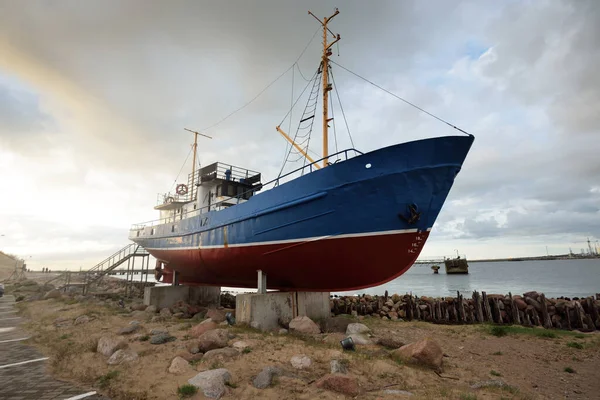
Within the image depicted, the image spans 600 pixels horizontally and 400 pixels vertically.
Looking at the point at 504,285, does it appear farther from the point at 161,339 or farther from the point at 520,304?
the point at 161,339

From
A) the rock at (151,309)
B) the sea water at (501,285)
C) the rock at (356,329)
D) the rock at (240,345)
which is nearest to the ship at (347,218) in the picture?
the rock at (356,329)

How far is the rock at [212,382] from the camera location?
515 centimetres

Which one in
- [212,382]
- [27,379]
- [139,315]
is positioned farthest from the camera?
[139,315]

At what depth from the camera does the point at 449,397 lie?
5023 mm

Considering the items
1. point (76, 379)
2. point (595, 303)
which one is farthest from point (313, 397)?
point (595, 303)

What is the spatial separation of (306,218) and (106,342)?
6.54 m

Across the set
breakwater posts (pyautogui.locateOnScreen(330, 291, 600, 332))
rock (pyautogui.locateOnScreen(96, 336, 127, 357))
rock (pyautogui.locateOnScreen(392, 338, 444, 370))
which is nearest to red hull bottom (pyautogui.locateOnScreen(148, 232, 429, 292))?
rock (pyautogui.locateOnScreen(392, 338, 444, 370))

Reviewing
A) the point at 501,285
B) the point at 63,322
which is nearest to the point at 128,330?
the point at 63,322

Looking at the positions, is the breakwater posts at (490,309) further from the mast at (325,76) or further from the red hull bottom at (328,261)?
the mast at (325,76)

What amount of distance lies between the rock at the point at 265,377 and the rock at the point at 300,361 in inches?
26.6

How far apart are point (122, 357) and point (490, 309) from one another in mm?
16326

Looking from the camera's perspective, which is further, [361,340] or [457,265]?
[457,265]

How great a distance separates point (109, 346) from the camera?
25.8 ft

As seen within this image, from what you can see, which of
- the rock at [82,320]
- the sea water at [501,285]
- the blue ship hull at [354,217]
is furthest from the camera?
→ the sea water at [501,285]
